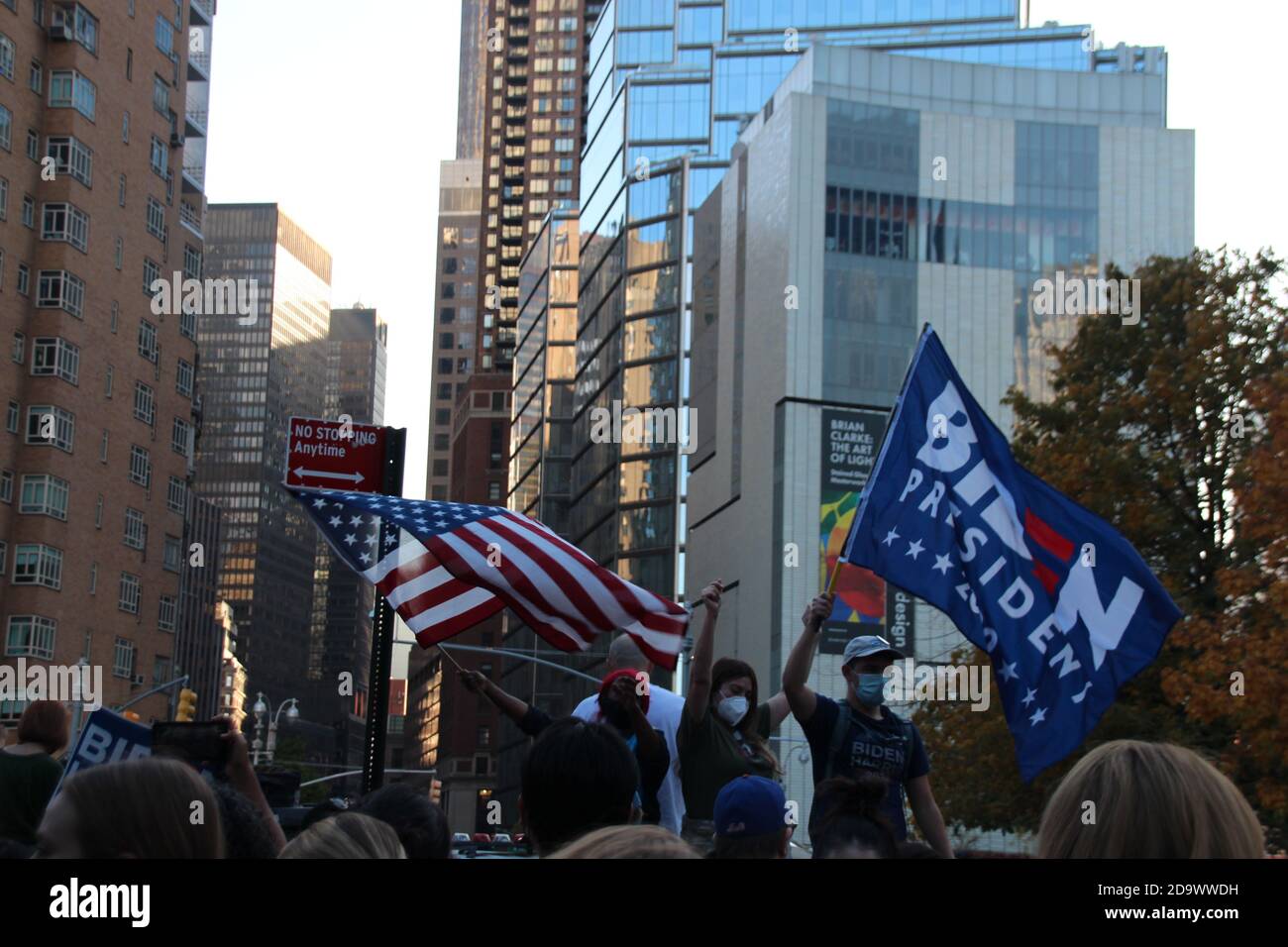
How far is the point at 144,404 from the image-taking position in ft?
255

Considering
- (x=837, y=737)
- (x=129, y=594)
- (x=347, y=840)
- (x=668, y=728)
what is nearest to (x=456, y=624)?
(x=668, y=728)

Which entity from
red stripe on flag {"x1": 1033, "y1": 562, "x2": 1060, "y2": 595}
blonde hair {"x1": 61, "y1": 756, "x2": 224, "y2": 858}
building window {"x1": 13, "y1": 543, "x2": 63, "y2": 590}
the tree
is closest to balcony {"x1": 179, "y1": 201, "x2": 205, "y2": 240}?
building window {"x1": 13, "y1": 543, "x2": 63, "y2": 590}

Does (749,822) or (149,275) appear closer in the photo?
(749,822)

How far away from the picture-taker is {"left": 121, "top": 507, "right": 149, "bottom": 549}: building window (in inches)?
2970

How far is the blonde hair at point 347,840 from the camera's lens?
4.00 m

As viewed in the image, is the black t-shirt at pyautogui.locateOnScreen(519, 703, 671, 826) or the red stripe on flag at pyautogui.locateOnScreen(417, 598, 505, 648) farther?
the red stripe on flag at pyautogui.locateOnScreen(417, 598, 505, 648)

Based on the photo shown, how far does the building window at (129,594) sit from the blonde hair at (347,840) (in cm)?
7343

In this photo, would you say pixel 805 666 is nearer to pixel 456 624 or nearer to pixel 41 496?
pixel 456 624

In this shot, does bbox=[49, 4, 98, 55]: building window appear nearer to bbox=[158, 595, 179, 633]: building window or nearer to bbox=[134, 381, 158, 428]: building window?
bbox=[134, 381, 158, 428]: building window

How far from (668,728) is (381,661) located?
4344 millimetres

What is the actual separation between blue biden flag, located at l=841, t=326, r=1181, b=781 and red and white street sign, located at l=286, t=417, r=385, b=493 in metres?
4.88

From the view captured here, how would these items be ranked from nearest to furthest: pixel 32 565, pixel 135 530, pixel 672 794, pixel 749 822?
1. pixel 749 822
2. pixel 672 794
3. pixel 32 565
4. pixel 135 530
